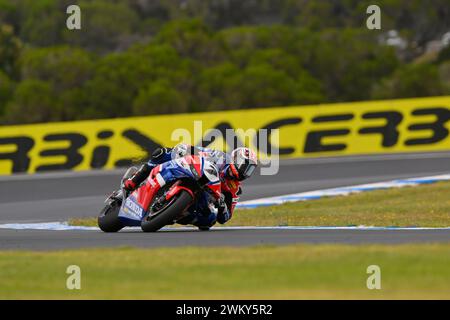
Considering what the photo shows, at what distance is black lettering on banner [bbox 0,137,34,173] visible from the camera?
1032 inches

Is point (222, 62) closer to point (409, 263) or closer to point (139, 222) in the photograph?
point (139, 222)

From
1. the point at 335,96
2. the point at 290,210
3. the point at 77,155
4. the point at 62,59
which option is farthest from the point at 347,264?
the point at 335,96

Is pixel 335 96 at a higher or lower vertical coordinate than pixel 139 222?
higher

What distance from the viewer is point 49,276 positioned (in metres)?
9.75

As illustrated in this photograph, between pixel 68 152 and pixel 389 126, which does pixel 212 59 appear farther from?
pixel 68 152

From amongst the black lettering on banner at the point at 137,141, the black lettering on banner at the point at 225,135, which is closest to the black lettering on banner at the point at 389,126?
Answer: the black lettering on banner at the point at 225,135

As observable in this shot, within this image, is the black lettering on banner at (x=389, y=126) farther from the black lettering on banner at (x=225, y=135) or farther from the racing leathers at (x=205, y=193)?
the racing leathers at (x=205, y=193)

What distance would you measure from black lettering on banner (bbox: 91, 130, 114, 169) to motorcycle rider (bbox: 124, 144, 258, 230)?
12828 millimetres

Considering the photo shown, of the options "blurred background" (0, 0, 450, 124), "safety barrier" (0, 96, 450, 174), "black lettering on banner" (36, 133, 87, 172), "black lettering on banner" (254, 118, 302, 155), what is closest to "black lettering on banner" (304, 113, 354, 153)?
"safety barrier" (0, 96, 450, 174)

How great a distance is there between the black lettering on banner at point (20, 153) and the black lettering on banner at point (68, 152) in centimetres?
32

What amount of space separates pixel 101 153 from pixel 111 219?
41.9 ft
